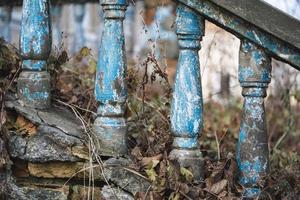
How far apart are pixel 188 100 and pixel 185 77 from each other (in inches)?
4.2

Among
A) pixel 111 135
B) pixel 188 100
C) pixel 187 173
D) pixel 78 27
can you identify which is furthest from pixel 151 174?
pixel 78 27

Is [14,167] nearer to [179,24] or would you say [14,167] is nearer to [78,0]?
[179,24]

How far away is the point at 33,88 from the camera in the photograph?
2.86 meters

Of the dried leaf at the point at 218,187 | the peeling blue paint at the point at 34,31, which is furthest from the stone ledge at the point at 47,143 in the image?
the dried leaf at the point at 218,187

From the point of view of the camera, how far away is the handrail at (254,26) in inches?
104

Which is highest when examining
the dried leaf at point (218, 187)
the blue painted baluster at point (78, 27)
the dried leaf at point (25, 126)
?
the blue painted baluster at point (78, 27)

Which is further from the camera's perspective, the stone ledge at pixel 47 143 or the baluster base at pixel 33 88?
the baluster base at pixel 33 88

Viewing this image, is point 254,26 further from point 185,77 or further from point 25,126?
point 25,126

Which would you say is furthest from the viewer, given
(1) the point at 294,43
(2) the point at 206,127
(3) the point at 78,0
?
(3) the point at 78,0

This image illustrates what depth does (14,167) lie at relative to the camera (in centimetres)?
278

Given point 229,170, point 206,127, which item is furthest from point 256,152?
point 206,127

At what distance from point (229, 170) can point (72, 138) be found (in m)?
0.75

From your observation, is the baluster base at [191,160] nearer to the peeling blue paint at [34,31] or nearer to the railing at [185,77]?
the railing at [185,77]

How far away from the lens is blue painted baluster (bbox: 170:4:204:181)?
2770 mm
